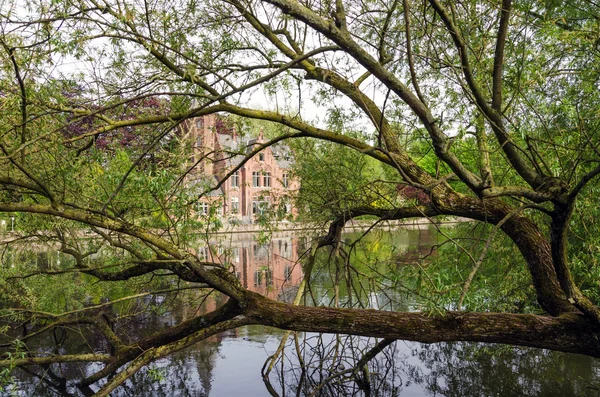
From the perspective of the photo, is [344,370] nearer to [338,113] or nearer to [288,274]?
[288,274]

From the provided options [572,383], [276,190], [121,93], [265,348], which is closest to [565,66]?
[276,190]

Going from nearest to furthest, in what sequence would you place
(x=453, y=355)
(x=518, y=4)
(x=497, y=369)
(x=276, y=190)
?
1. (x=518, y=4)
2. (x=276, y=190)
3. (x=497, y=369)
4. (x=453, y=355)

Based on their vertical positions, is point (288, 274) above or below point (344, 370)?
above

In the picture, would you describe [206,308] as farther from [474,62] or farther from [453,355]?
[474,62]

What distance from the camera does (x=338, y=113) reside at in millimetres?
7328

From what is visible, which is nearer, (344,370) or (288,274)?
(344,370)

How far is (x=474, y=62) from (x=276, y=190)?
3.03 meters

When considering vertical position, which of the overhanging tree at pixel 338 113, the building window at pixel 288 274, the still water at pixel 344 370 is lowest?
the still water at pixel 344 370

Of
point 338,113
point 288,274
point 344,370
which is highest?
point 338,113

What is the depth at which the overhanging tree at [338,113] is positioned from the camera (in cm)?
469

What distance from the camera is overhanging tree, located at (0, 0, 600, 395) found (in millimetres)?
4688

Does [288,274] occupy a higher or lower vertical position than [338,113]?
lower

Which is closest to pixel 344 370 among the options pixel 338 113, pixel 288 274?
pixel 288 274

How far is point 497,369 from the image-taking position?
8180 mm
